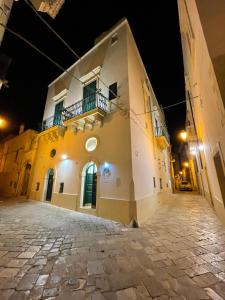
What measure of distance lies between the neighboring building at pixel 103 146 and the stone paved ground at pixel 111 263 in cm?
178

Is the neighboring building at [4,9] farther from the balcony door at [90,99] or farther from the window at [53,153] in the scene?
the window at [53,153]

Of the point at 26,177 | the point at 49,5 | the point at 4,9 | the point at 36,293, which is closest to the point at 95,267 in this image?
the point at 36,293

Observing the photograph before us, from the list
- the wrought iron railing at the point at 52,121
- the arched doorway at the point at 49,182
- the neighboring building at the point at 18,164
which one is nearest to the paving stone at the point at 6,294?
the arched doorway at the point at 49,182

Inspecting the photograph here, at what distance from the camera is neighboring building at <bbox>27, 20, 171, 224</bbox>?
6.13m

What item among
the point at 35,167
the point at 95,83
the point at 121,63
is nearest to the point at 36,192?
the point at 35,167

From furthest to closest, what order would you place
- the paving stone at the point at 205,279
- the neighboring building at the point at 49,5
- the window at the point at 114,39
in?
the window at the point at 114,39 → the neighboring building at the point at 49,5 → the paving stone at the point at 205,279

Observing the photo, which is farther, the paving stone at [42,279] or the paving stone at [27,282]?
the paving stone at [42,279]

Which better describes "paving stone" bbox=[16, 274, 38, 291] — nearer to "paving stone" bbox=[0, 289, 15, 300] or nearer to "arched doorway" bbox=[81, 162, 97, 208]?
"paving stone" bbox=[0, 289, 15, 300]

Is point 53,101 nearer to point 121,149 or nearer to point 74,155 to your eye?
point 74,155

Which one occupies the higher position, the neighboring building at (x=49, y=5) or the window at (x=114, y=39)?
the window at (x=114, y=39)

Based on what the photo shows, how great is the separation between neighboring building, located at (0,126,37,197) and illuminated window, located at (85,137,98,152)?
23.8 ft

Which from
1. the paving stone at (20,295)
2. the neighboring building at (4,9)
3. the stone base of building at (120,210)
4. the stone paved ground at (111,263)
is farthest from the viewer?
the stone base of building at (120,210)

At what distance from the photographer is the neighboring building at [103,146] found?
6.13 metres

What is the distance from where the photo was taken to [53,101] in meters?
12.3
